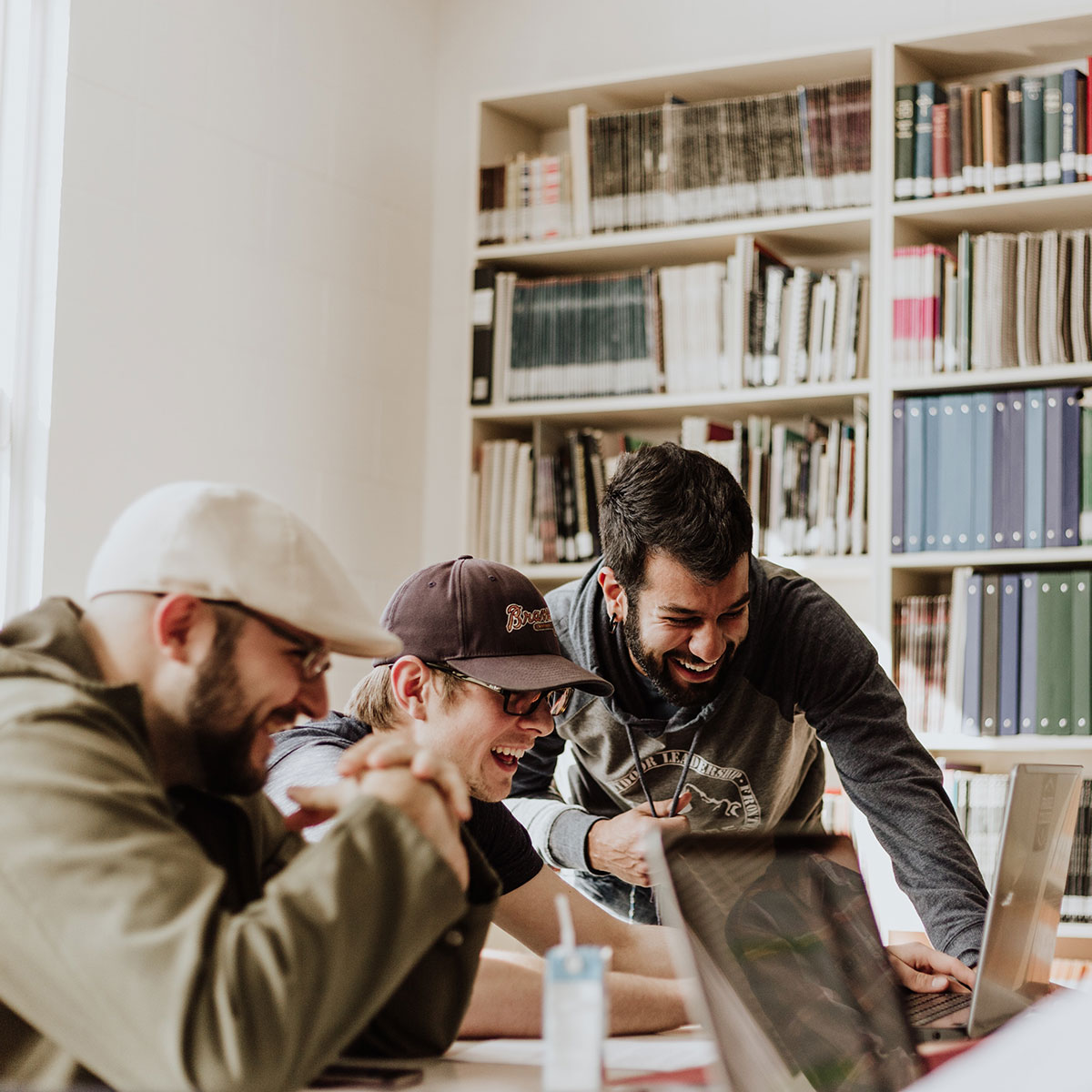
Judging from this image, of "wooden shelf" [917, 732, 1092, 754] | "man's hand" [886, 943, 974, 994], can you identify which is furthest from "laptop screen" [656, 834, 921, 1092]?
"wooden shelf" [917, 732, 1092, 754]

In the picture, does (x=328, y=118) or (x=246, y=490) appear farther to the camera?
(x=328, y=118)

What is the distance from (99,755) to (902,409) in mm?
2419

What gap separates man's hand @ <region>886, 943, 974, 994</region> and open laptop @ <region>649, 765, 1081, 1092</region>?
0.42 ft

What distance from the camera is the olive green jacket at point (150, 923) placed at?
87 centimetres

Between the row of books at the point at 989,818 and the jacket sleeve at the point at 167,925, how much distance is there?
2.20m

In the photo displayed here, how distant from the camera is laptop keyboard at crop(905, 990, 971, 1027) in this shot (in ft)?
4.55


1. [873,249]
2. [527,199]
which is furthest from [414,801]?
[527,199]

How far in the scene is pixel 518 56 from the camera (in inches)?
150

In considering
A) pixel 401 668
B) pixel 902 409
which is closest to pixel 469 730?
pixel 401 668

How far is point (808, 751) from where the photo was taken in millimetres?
2316

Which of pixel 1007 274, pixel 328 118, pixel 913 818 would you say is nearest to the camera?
pixel 913 818

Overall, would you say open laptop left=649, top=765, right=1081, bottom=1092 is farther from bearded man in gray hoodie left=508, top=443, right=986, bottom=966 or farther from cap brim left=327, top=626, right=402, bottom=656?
bearded man in gray hoodie left=508, top=443, right=986, bottom=966

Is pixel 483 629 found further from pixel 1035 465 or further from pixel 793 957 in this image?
pixel 1035 465

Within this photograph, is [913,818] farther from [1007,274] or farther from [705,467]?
[1007,274]
